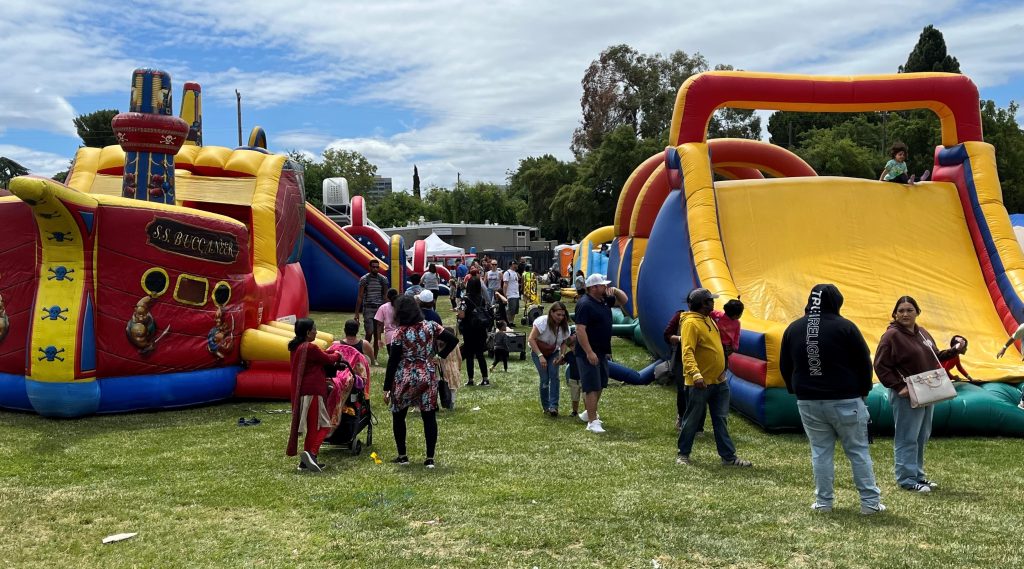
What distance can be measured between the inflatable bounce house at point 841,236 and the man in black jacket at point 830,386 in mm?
2536

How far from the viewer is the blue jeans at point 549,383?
862 centimetres

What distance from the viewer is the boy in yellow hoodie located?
6508 mm

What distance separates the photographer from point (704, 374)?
6.57 meters

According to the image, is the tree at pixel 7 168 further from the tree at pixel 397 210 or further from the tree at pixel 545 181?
the tree at pixel 397 210

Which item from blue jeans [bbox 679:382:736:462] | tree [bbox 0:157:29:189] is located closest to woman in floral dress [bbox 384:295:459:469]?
blue jeans [bbox 679:382:736:462]

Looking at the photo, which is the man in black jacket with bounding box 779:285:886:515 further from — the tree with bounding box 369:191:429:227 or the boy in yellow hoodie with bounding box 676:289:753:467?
the tree with bounding box 369:191:429:227

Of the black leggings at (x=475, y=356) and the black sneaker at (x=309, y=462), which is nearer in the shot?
the black sneaker at (x=309, y=462)

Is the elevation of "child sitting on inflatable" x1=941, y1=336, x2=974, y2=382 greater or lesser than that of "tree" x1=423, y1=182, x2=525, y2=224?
lesser

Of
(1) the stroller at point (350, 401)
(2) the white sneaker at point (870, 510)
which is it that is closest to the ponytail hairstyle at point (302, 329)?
(1) the stroller at point (350, 401)

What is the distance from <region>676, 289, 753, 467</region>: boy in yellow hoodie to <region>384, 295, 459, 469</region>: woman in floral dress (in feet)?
6.10

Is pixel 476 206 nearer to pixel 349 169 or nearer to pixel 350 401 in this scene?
pixel 349 169

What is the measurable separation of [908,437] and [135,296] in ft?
23.0

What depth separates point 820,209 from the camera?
33.4ft

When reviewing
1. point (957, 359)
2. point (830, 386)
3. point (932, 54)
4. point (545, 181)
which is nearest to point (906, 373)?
point (830, 386)
